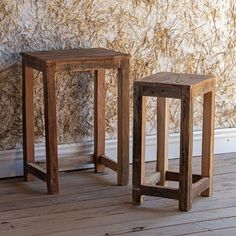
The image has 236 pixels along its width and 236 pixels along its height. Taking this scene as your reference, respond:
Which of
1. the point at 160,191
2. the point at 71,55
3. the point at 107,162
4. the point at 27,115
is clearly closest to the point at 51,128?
the point at 27,115

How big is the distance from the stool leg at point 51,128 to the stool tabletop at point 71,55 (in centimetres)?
7

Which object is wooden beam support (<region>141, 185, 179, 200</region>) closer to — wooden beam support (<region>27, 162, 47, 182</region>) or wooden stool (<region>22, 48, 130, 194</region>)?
wooden stool (<region>22, 48, 130, 194</region>)

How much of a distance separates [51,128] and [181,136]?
610mm

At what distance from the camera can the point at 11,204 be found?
99.9 inches

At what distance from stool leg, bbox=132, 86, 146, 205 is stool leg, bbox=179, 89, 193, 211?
0.18m

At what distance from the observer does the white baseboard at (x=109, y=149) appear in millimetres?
2918

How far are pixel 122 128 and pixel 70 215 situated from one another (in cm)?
56

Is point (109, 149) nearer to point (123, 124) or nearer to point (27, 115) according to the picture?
point (123, 124)

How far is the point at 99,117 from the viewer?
2.98m

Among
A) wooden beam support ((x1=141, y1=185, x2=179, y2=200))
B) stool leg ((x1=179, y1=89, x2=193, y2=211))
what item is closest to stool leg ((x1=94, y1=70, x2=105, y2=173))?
wooden beam support ((x1=141, y1=185, x2=179, y2=200))

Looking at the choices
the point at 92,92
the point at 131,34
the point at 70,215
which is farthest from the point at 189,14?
→ the point at 70,215

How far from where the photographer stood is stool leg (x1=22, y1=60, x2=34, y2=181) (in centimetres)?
276

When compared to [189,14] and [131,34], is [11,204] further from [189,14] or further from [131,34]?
[189,14]

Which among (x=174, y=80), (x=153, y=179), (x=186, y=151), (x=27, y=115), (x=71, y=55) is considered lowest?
(x=153, y=179)
